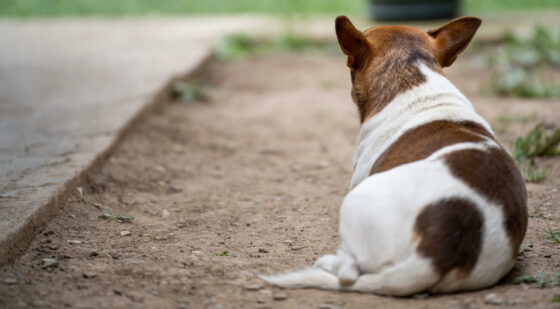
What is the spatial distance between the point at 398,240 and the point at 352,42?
112 cm

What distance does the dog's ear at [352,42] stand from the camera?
286cm

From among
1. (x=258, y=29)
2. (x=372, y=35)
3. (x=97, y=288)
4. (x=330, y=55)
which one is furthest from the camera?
(x=258, y=29)

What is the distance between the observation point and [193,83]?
A: 6648 mm

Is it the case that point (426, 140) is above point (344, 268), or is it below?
above

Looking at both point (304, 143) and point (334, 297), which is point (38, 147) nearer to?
point (304, 143)

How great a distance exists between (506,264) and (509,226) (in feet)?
0.53

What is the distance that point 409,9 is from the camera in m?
9.02

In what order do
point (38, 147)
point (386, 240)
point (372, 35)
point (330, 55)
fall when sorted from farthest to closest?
point (330, 55)
point (38, 147)
point (372, 35)
point (386, 240)

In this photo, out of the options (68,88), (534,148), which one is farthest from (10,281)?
(68,88)

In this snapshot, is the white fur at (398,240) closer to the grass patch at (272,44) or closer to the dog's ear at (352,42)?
the dog's ear at (352,42)

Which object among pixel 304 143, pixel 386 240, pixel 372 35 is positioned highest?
pixel 372 35

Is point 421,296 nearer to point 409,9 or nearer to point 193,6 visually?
point 409,9

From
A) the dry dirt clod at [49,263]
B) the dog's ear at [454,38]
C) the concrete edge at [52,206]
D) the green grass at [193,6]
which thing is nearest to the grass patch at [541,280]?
the dog's ear at [454,38]


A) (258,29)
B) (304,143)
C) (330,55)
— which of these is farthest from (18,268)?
(258,29)
